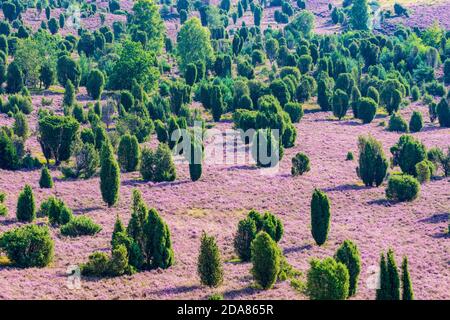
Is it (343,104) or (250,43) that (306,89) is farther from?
(250,43)

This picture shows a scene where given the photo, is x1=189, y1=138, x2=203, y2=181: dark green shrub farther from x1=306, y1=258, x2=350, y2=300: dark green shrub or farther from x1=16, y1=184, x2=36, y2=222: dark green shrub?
x1=306, y1=258, x2=350, y2=300: dark green shrub

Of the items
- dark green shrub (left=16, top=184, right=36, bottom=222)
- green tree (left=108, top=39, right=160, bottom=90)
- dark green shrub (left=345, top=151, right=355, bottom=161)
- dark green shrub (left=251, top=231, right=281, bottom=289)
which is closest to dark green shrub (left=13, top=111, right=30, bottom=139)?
dark green shrub (left=16, top=184, right=36, bottom=222)

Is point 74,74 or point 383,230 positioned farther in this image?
point 74,74

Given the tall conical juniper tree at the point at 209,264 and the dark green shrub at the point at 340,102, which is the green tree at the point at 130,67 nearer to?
the dark green shrub at the point at 340,102

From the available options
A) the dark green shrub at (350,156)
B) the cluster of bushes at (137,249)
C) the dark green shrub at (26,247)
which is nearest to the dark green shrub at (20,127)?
the dark green shrub at (26,247)

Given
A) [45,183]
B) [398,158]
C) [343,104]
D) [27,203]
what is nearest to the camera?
[27,203]

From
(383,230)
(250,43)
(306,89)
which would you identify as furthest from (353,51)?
(383,230)

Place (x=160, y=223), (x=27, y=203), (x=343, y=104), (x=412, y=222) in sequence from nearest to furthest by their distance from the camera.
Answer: (x=160, y=223) → (x=27, y=203) → (x=412, y=222) → (x=343, y=104)
